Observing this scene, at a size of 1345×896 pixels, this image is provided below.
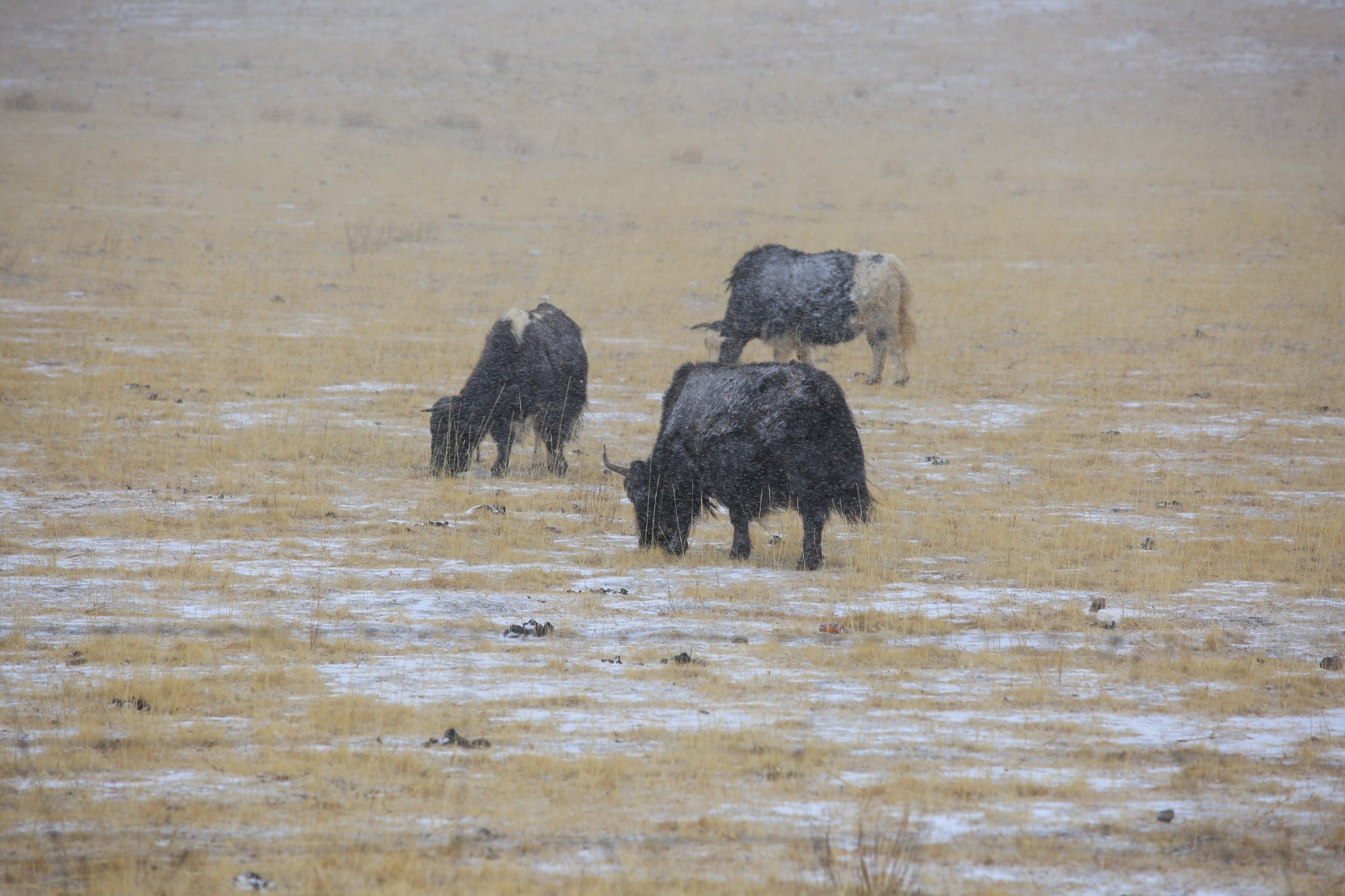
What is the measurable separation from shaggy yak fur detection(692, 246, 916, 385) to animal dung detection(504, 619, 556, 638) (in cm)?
924

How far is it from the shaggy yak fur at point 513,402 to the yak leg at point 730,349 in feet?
13.8

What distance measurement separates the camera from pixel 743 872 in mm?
4203

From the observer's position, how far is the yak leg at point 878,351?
15992mm

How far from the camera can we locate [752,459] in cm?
827

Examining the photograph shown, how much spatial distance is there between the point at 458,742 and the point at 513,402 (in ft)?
20.8

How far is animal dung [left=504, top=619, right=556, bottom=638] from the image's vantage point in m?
6.80

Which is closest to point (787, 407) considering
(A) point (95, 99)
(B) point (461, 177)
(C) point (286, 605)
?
(C) point (286, 605)

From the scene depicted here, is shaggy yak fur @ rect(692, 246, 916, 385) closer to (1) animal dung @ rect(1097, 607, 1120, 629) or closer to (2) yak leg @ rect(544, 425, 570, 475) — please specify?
(2) yak leg @ rect(544, 425, 570, 475)

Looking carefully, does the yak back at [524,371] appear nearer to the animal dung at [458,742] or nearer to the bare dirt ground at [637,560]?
the bare dirt ground at [637,560]

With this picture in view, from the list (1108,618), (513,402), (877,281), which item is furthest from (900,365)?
(1108,618)

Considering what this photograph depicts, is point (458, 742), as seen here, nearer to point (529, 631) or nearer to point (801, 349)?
point (529, 631)

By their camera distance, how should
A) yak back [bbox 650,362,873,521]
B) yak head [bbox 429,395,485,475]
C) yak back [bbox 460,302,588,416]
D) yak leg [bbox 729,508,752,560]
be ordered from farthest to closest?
1. yak back [bbox 460,302,588,416]
2. yak head [bbox 429,395,485,475]
3. yak leg [bbox 729,508,752,560]
4. yak back [bbox 650,362,873,521]

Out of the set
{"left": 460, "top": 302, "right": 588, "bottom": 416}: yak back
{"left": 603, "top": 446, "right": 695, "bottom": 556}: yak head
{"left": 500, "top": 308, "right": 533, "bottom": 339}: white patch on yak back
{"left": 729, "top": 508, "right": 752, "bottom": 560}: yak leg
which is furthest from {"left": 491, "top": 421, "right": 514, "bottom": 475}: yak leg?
{"left": 729, "top": 508, "right": 752, "bottom": 560}: yak leg

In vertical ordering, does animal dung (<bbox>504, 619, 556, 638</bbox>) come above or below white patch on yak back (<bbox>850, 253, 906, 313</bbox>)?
below
